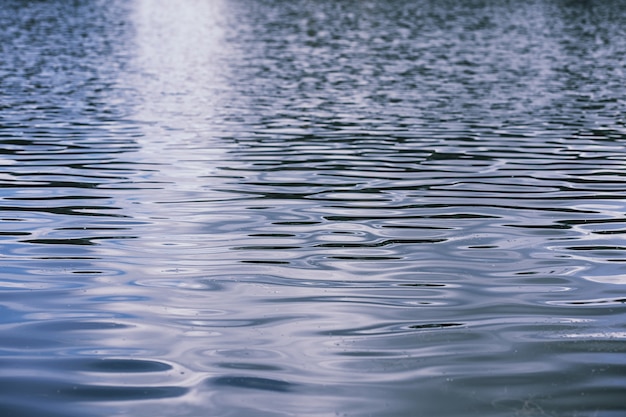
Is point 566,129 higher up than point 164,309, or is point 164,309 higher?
point 164,309

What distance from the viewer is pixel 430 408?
7.15 metres

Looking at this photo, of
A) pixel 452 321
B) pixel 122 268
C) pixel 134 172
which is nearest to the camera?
pixel 452 321

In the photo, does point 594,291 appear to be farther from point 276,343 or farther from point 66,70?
point 66,70

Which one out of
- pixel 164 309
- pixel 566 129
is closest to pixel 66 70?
pixel 566 129

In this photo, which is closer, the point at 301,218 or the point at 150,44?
the point at 301,218

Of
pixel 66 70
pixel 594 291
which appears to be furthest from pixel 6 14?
pixel 594 291

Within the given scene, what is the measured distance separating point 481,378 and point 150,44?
150ft

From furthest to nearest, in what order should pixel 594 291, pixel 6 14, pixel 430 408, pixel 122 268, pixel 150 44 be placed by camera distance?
pixel 6 14 → pixel 150 44 → pixel 122 268 → pixel 594 291 → pixel 430 408

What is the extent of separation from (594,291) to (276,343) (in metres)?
3.42

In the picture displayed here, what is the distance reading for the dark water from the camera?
25.1ft

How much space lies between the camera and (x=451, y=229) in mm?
Answer: 13180

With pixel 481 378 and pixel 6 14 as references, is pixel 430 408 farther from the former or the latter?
pixel 6 14

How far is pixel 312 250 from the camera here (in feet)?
39.3

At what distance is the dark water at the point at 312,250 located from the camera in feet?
25.1
